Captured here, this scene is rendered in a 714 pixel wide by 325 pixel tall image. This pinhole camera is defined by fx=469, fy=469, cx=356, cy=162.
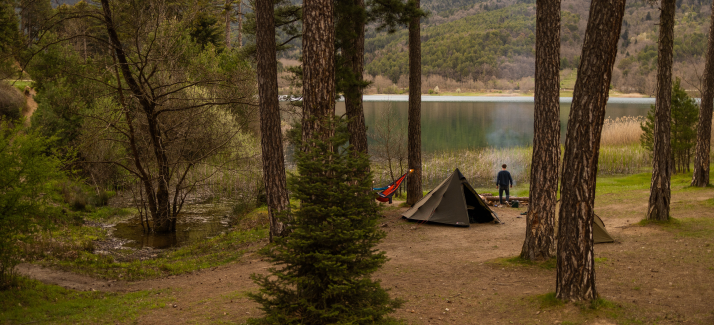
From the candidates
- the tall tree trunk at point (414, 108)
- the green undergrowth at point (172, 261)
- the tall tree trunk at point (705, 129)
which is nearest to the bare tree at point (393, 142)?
the tall tree trunk at point (414, 108)

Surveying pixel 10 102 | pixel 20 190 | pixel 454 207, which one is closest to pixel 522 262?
pixel 454 207

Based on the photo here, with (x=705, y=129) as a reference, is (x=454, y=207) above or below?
below

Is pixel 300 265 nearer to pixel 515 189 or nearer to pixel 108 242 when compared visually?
pixel 108 242

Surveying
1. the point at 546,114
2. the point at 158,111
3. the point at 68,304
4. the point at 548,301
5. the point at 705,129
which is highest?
the point at 158,111

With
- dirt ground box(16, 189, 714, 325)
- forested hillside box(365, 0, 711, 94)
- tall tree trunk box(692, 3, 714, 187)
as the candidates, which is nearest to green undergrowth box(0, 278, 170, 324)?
dirt ground box(16, 189, 714, 325)

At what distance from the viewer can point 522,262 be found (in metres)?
7.05

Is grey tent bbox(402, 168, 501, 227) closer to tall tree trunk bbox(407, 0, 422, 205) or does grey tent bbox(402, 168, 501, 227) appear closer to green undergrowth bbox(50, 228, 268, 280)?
tall tree trunk bbox(407, 0, 422, 205)

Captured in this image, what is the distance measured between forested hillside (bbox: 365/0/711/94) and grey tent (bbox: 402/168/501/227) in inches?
3224

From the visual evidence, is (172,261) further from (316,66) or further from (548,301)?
(548,301)

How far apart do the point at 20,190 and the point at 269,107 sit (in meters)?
4.37

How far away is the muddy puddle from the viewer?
11820mm

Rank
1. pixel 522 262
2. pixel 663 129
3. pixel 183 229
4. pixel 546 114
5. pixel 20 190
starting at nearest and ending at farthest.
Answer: pixel 20 190, pixel 546 114, pixel 522 262, pixel 663 129, pixel 183 229

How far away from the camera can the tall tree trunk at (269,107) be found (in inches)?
355

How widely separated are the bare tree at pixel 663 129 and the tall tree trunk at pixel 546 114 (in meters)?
3.67
